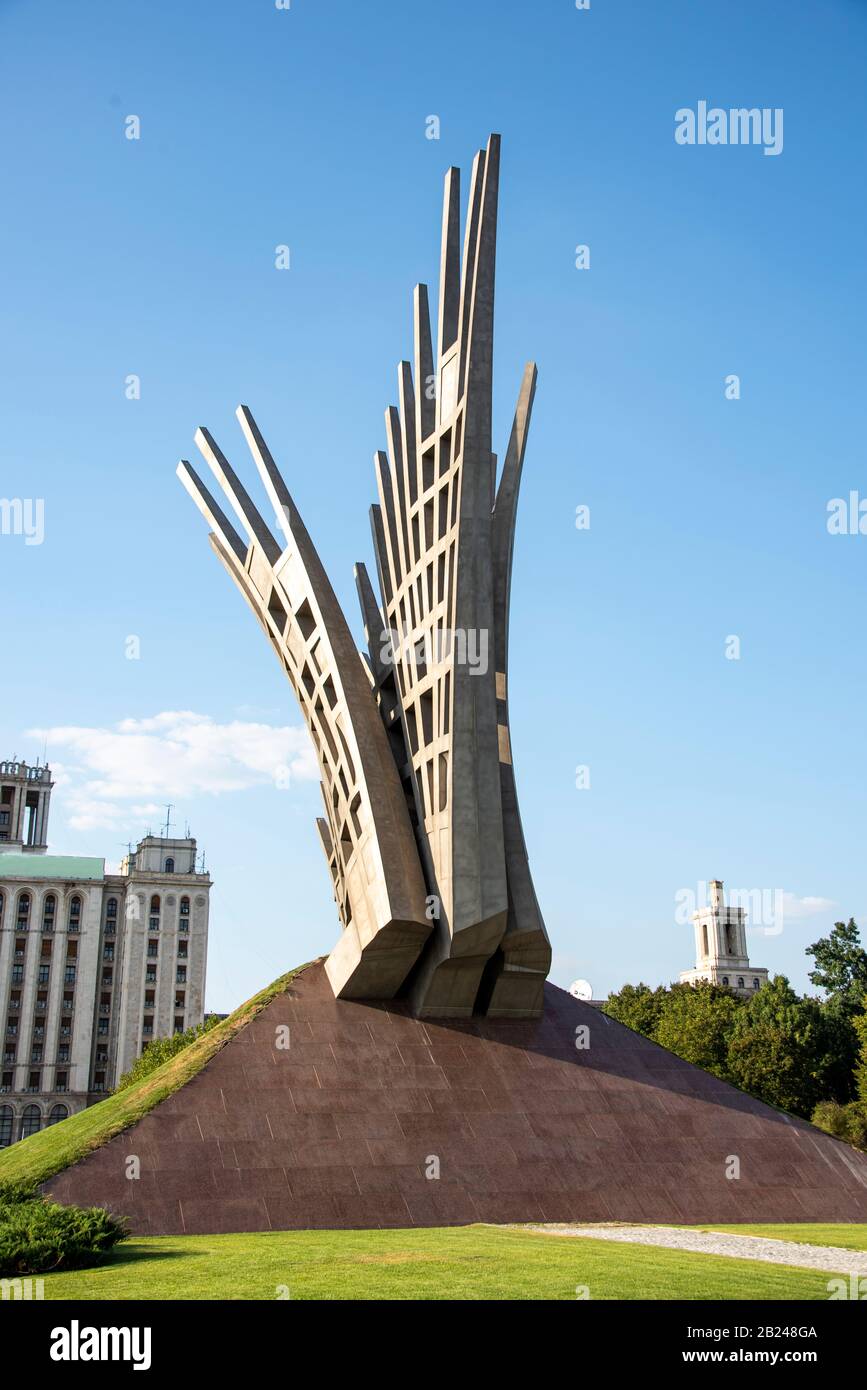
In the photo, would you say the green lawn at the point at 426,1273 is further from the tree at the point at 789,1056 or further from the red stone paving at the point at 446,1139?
the tree at the point at 789,1056

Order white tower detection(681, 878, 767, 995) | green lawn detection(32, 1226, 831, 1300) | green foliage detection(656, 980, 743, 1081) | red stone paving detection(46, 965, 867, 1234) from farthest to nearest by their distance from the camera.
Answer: white tower detection(681, 878, 767, 995)
green foliage detection(656, 980, 743, 1081)
red stone paving detection(46, 965, 867, 1234)
green lawn detection(32, 1226, 831, 1300)

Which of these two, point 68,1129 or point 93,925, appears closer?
point 68,1129

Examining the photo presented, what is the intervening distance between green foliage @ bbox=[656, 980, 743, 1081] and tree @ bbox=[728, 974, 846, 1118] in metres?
0.92

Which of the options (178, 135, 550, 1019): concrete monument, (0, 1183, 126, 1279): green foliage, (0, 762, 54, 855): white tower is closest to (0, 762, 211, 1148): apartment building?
(0, 762, 54, 855): white tower

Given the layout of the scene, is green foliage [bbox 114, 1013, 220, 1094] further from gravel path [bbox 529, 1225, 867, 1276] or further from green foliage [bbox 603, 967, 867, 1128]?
gravel path [bbox 529, 1225, 867, 1276]

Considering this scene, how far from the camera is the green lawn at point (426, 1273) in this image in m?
9.66

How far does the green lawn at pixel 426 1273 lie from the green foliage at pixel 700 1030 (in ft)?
115

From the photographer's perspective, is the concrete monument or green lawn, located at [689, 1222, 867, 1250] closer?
green lawn, located at [689, 1222, 867, 1250]

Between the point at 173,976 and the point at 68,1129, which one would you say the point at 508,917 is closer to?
the point at 68,1129

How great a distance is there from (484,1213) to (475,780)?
23.1 feet

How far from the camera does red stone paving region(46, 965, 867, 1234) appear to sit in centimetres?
1695

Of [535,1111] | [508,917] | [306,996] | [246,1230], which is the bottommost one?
[246,1230]
